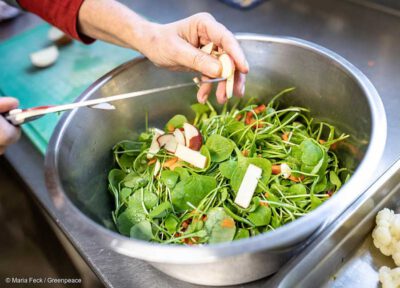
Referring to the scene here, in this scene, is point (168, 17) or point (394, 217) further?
point (168, 17)

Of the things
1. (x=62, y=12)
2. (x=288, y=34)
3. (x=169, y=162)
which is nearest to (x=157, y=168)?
(x=169, y=162)

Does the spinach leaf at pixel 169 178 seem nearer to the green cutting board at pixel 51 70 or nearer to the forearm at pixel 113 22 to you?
the forearm at pixel 113 22

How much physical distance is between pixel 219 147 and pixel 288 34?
540 millimetres

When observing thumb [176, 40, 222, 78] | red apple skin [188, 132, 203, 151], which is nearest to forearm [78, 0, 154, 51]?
thumb [176, 40, 222, 78]

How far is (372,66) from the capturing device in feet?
3.31

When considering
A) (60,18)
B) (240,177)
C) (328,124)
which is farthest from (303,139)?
(60,18)

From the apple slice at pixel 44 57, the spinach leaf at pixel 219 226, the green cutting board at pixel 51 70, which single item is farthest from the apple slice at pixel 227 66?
the apple slice at pixel 44 57

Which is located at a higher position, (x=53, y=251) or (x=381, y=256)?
A: (x=381, y=256)

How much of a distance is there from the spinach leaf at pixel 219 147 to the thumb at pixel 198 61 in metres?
0.12

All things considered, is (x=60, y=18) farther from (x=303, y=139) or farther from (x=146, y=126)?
(x=303, y=139)

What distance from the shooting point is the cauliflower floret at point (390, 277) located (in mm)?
647

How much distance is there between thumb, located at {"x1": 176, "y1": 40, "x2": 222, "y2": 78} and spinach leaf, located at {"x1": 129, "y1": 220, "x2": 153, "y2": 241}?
11.3 inches

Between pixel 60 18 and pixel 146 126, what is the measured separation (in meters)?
0.33

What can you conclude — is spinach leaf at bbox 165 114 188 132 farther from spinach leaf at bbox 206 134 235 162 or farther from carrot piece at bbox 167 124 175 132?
spinach leaf at bbox 206 134 235 162
